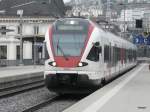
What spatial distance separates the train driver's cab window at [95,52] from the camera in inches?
806

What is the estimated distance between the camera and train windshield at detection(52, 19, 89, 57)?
799 inches

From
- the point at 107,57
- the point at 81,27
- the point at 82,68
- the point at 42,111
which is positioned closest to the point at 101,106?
the point at 42,111

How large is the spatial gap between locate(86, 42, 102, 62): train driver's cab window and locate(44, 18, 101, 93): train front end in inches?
10.1

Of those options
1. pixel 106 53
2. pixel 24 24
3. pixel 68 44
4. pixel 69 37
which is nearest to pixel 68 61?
pixel 68 44

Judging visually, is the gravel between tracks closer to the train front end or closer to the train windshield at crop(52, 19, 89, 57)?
the train front end

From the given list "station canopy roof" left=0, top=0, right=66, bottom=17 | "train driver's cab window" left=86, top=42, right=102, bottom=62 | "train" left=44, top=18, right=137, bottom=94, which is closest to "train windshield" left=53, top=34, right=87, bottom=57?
"train" left=44, top=18, right=137, bottom=94

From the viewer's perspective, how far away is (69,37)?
67.7 feet

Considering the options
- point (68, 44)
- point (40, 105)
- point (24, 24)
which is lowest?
point (40, 105)

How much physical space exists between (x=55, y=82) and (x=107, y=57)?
5.48 meters

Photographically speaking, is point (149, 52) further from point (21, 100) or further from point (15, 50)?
point (21, 100)

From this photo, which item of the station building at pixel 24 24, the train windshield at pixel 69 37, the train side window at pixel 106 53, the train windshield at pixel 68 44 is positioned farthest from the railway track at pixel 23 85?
the station building at pixel 24 24

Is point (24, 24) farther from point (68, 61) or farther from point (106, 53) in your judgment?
point (68, 61)

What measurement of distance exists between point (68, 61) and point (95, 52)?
4.29 ft

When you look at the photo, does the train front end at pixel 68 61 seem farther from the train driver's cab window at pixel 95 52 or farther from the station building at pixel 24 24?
the station building at pixel 24 24
